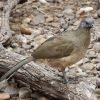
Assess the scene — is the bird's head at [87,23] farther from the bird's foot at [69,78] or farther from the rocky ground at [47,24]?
the rocky ground at [47,24]

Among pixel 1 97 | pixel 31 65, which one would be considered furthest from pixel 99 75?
pixel 1 97

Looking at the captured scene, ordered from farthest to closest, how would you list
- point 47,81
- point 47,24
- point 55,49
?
point 47,24 < point 47,81 < point 55,49

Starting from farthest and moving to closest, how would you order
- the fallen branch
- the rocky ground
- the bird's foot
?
1. the rocky ground
2. the bird's foot
3. the fallen branch

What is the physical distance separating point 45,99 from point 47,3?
3.04m

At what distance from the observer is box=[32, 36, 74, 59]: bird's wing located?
181 inches

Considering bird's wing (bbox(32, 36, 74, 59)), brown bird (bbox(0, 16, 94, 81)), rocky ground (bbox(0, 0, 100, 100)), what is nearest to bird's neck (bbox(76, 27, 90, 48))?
brown bird (bbox(0, 16, 94, 81))

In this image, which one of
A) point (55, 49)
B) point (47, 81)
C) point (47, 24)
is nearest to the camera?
point (55, 49)

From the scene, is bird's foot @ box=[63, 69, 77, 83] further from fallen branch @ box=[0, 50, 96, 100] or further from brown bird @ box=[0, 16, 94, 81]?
brown bird @ box=[0, 16, 94, 81]

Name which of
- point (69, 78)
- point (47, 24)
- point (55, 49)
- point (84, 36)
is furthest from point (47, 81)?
point (47, 24)

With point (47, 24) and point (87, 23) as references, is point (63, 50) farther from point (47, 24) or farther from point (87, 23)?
point (47, 24)

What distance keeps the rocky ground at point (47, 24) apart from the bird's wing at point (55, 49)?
992 millimetres

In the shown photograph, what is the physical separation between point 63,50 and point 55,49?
9cm

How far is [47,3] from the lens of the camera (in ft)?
25.0

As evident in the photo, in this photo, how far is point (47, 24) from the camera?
6.98 m
